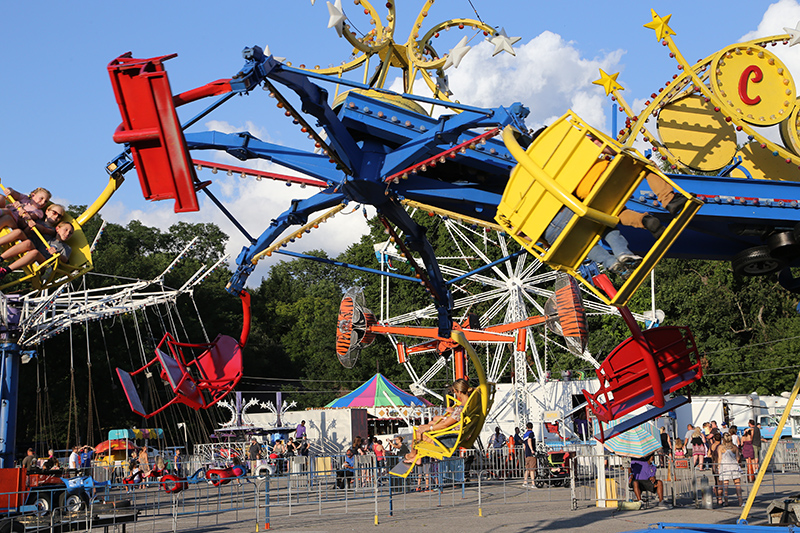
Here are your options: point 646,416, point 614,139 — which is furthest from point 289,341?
point 614,139

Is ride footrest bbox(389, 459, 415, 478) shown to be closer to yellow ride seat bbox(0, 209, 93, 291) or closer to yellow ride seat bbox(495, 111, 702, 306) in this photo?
yellow ride seat bbox(495, 111, 702, 306)

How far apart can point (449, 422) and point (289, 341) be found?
5629cm

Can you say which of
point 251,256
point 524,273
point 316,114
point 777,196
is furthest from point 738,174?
point 524,273

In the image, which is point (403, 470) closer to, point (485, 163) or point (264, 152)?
point (485, 163)

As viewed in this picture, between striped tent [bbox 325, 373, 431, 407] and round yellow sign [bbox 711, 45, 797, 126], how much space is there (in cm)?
2046

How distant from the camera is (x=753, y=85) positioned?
29.5 feet

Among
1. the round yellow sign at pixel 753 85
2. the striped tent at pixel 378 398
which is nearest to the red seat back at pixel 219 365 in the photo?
the round yellow sign at pixel 753 85

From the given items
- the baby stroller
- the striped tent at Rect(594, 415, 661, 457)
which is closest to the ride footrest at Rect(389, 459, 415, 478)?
the striped tent at Rect(594, 415, 661, 457)

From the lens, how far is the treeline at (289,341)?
129 feet

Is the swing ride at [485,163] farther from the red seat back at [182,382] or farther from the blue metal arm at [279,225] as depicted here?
the red seat back at [182,382]

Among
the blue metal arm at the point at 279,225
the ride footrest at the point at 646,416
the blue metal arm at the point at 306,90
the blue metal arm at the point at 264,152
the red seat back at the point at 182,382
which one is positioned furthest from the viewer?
the red seat back at the point at 182,382

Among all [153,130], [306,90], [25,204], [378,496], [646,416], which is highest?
[306,90]

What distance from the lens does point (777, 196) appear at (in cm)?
882

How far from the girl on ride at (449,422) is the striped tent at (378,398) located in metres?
18.9
